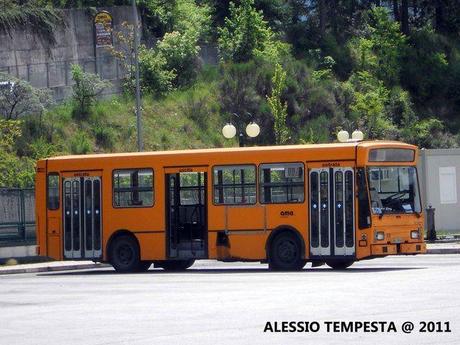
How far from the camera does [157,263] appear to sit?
33.8 meters

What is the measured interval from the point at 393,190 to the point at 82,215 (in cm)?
870

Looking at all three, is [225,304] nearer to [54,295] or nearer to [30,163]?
[54,295]

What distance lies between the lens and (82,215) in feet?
109

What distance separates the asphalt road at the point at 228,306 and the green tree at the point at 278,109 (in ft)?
82.6

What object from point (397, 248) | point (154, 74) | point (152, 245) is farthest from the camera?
point (154, 74)

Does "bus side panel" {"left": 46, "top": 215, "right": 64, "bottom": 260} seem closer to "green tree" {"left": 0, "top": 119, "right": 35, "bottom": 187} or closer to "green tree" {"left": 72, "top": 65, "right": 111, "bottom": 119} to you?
"green tree" {"left": 0, "top": 119, "right": 35, "bottom": 187}

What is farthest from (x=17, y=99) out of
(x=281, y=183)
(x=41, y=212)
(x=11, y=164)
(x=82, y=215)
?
(x=281, y=183)

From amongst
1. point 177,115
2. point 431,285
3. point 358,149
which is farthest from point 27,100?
point 431,285

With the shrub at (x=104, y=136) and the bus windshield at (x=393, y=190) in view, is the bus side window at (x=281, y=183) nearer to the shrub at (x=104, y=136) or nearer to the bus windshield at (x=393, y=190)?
the bus windshield at (x=393, y=190)

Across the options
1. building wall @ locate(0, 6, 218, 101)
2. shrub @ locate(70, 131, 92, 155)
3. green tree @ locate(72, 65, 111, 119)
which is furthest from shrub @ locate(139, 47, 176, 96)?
shrub @ locate(70, 131, 92, 155)

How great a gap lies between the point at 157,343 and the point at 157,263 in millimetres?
18410

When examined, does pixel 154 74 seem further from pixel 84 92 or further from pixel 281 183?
pixel 281 183

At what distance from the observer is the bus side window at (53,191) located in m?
33.7

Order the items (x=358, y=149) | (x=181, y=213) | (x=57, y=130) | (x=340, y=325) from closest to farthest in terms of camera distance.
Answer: (x=340, y=325), (x=358, y=149), (x=181, y=213), (x=57, y=130)
